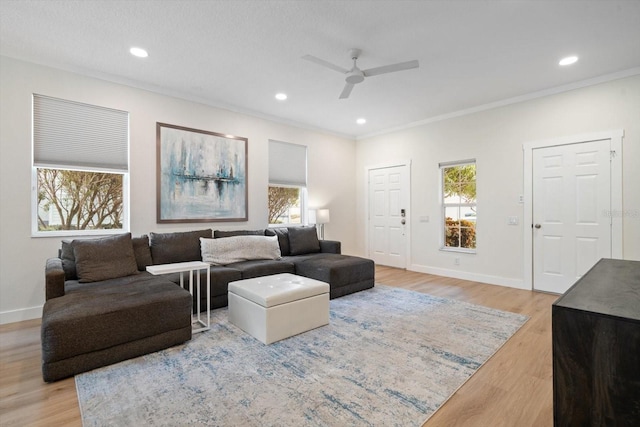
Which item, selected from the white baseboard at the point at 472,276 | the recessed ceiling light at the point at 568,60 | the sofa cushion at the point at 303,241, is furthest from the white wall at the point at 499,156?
the sofa cushion at the point at 303,241

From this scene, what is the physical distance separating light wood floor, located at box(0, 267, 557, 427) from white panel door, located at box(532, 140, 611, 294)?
142 cm

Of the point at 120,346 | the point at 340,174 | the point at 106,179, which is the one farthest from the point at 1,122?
the point at 340,174

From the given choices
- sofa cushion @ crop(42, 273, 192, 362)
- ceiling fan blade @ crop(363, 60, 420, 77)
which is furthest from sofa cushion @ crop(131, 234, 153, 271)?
ceiling fan blade @ crop(363, 60, 420, 77)

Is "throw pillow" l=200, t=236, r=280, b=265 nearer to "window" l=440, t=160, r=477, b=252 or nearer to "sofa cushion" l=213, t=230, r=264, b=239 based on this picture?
"sofa cushion" l=213, t=230, r=264, b=239

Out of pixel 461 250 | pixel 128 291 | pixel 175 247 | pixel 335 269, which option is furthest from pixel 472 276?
pixel 128 291

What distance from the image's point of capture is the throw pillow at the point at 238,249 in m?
3.91

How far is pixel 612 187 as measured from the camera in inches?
145

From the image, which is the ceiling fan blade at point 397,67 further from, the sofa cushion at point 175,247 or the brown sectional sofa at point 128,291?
the sofa cushion at point 175,247

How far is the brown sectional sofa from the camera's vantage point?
2055 millimetres

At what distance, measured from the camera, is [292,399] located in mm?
1812

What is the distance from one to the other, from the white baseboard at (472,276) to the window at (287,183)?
7.95 ft

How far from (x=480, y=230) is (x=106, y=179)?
5.44 m

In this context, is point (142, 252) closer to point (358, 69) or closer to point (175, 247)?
point (175, 247)

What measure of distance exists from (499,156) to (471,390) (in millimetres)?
3817
